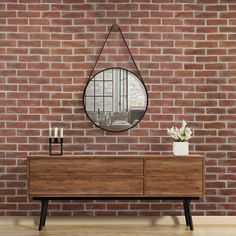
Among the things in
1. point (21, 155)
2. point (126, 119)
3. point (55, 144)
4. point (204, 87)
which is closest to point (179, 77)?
point (204, 87)

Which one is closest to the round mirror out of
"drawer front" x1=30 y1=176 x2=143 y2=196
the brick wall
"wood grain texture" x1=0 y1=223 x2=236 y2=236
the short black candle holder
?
the brick wall

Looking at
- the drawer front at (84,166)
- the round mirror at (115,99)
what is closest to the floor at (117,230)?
the drawer front at (84,166)

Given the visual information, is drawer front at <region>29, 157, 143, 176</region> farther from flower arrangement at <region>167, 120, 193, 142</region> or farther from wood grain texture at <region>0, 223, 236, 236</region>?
wood grain texture at <region>0, 223, 236, 236</region>

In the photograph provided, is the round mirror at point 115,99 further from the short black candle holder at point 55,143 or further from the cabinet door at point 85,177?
the cabinet door at point 85,177

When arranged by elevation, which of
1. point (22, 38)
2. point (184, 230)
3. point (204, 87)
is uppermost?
point (22, 38)

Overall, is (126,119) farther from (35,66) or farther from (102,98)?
(35,66)

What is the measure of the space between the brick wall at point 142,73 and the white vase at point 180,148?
0.97 ft

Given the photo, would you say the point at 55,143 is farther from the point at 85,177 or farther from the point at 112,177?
the point at 112,177

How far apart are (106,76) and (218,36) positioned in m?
1.19

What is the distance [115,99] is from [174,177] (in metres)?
0.99

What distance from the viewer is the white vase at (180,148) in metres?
4.84

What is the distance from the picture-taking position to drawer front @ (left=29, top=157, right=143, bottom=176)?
15.5 feet

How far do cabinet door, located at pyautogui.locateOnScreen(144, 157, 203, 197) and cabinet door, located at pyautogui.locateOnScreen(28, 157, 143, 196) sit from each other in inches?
3.6

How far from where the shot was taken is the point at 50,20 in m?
5.15
